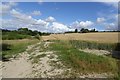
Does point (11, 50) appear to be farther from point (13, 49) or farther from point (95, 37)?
point (95, 37)

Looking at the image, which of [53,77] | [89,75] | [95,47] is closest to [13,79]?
[53,77]

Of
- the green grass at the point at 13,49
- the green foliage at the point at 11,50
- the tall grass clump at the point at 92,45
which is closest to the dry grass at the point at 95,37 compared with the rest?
the tall grass clump at the point at 92,45

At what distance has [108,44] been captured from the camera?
48.4 metres

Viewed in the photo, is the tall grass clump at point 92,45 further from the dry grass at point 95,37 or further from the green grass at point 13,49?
the green grass at point 13,49

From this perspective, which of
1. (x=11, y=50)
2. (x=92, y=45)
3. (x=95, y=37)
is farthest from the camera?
(x=95, y=37)

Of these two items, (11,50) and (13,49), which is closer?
(11,50)

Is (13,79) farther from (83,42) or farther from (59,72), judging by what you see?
(83,42)

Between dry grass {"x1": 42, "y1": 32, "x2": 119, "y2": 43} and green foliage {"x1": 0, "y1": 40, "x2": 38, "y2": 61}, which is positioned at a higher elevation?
dry grass {"x1": 42, "y1": 32, "x2": 119, "y2": 43}

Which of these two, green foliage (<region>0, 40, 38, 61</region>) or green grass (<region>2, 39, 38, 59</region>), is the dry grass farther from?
green foliage (<region>0, 40, 38, 61</region>)

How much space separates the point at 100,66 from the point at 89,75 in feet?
7.57

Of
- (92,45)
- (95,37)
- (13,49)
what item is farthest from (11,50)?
(95,37)

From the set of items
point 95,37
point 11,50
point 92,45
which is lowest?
point 11,50

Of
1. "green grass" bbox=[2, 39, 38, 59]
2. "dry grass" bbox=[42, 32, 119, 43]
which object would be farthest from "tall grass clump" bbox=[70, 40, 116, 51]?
"green grass" bbox=[2, 39, 38, 59]

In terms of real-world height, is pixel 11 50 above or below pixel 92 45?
below
